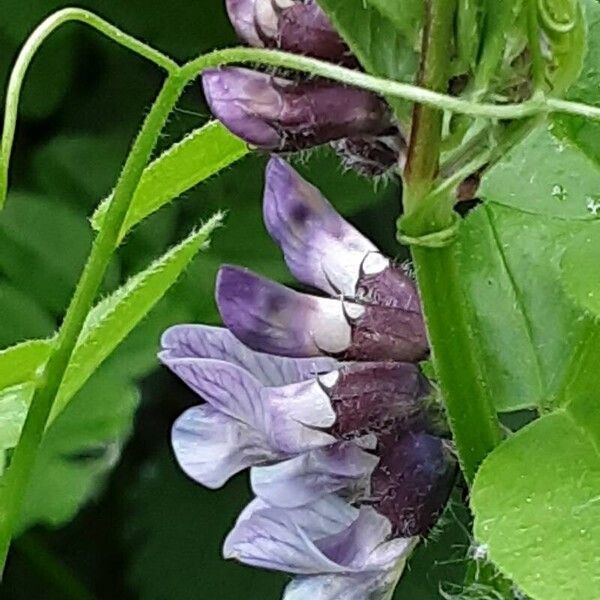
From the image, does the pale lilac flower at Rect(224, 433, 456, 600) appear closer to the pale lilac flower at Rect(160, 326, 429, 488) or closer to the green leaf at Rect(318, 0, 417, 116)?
the pale lilac flower at Rect(160, 326, 429, 488)

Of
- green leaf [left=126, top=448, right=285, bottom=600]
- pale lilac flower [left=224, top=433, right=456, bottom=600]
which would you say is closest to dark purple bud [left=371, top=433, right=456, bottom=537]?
pale lilac flower [left=224, top=433, right=456, bottom=600]

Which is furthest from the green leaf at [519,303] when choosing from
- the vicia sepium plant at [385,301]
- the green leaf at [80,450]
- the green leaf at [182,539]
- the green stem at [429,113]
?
the green leaf at [182,539]

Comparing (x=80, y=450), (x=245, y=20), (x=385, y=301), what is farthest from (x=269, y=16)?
(x=80, y=450)

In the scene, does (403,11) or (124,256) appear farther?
(124,256)

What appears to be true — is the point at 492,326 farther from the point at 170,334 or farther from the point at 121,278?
the point at 121,278

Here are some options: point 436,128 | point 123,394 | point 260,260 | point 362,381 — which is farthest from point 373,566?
point 260,260

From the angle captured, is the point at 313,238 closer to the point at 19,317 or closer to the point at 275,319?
the point at 275,319
